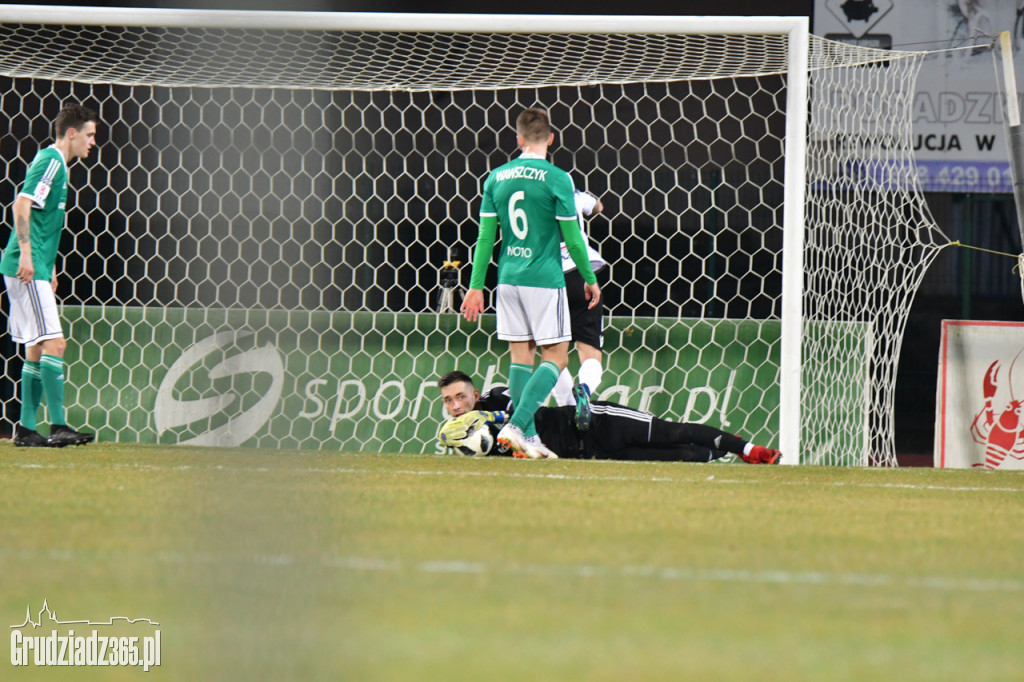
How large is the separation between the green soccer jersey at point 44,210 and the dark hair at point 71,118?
107 millimetres

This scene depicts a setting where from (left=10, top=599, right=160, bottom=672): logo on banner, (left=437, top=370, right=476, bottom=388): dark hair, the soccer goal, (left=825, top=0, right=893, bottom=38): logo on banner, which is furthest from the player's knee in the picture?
(left=825, top=0, right=893, bottom=38): logo on banner

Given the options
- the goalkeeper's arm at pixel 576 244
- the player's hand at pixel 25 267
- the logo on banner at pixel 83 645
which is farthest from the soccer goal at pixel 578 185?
the logo on banner at pixel 83 645

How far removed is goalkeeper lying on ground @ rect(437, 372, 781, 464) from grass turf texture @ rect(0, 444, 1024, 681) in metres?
1.58

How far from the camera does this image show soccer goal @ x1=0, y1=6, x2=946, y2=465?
6.23 meters

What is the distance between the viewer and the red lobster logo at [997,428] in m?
6.42

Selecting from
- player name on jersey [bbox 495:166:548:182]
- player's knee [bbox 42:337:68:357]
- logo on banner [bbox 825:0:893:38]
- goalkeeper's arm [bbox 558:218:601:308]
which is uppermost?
logo on banner [bbox 825:0:893:38]

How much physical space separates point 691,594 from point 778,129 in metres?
6.86

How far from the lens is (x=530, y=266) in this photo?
5.20m

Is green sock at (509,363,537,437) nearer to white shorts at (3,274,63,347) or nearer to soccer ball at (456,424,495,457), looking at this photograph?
soccer ball at (456,424,495,457)

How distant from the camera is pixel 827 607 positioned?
192 centimetres

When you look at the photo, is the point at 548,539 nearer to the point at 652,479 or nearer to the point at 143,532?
the point at 143,532

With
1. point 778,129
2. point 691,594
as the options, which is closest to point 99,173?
point 778,129

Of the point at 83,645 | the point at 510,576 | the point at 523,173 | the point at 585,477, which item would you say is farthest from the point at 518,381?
the point at 83,645

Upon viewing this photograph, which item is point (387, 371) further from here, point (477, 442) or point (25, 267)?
point (25, 267)
